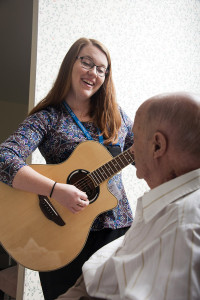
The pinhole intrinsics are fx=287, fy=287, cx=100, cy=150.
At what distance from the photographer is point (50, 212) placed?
110cm

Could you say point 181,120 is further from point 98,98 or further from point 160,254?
point 98,98

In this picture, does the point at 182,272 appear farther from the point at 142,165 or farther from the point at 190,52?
the point at 190,52

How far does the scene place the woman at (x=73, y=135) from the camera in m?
1.06

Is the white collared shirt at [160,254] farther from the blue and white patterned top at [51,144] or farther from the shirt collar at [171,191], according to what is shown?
the blue and white patterned top at [51,144]

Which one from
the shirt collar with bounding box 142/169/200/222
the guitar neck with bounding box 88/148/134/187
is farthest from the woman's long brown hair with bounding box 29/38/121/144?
the shirt collar with bounding box 142/169/200/222

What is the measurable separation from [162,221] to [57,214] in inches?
24.7

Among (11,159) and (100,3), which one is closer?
(11,159)

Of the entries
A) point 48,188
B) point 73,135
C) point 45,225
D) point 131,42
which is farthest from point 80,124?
point 131,42

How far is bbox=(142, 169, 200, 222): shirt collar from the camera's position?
0.59 m

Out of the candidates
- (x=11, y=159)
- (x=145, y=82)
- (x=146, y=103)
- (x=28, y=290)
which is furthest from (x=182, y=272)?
(x=145, y=82)

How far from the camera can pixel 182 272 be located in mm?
468

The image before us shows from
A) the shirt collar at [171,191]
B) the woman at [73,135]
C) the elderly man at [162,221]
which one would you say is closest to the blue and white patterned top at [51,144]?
the woman at [73,135]

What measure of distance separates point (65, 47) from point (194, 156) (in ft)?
4.99

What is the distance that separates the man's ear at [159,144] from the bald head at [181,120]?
11mm
